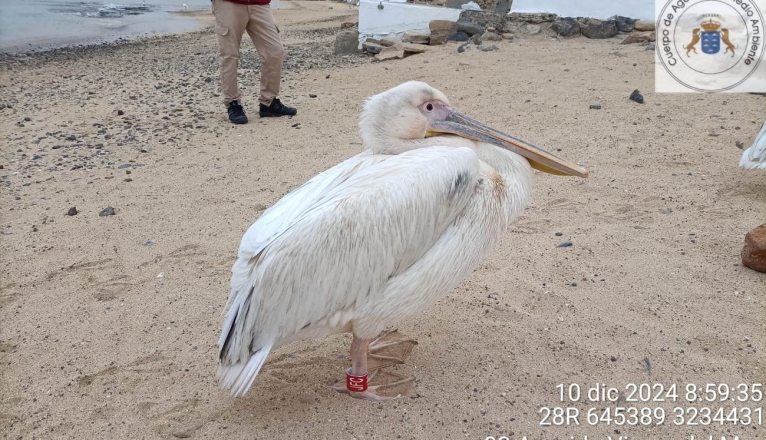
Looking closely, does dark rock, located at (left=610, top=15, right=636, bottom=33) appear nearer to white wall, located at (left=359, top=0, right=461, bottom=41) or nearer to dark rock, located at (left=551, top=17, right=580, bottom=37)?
dark rock, located at (left=551, top=17, right=580, bottom=37)

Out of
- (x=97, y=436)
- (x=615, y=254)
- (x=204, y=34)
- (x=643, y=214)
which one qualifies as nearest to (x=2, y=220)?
(x=97, y=436)

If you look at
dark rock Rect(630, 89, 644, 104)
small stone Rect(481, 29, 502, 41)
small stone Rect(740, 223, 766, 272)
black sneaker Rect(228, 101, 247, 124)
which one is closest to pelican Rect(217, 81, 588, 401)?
small stone Rect(740, 223, 766, 272)

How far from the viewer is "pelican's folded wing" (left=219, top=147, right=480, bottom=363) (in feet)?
6.91

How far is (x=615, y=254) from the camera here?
3314mm

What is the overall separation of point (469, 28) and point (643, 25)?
7.82 ft

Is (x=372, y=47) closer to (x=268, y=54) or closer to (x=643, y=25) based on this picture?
(x=268, y=54)

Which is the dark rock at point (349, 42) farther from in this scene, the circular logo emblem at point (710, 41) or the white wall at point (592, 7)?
the circular logo emblem at point (710, 41)

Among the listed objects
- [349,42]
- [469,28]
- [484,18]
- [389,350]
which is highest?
[484,18]

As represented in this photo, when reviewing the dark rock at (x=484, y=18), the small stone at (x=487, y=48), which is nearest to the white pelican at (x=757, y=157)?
the small stone at (x=487, y=48)

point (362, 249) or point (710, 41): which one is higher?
point (710, 41)

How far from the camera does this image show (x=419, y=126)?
2.48 meters

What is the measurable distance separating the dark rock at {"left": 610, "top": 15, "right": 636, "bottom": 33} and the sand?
2047 millimetres

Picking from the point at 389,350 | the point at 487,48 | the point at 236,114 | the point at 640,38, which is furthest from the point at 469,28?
the point at 389,350

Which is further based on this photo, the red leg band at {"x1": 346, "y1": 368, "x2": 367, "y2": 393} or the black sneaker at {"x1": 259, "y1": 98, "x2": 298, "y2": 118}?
the black sneaker at {"x1": 259, "y1": 98, "x2": 298, "y2": 118}
